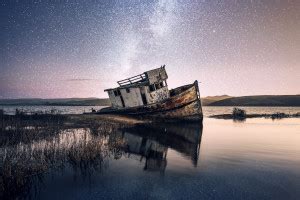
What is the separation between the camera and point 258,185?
8.05 m

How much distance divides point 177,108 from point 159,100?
7.92 feet

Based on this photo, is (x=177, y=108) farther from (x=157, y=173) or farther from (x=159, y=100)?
(x=157, y=173)

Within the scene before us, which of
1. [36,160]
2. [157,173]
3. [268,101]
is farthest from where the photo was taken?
[268,101]

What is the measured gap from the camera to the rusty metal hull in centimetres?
2911

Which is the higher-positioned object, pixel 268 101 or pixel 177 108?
pixel 268 101

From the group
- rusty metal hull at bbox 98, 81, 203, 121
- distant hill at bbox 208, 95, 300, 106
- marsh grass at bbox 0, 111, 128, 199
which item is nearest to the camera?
marsh grass at bbox 0, 111, 128, 199

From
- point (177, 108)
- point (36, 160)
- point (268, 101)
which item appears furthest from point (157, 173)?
point (268, 101)

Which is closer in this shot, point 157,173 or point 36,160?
point 36,160

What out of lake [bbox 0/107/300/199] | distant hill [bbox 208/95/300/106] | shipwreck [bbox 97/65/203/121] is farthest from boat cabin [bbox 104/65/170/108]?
distant hill [bbox 208/95/300/106]

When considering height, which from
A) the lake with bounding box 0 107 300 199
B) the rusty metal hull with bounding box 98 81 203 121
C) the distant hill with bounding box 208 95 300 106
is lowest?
the lake with bounding box 0 107 300 199

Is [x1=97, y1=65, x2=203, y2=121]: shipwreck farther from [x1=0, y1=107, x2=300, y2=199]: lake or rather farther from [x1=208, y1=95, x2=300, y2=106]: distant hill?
[x1=208, y1=95, x2=300, y2=106]: distant hill

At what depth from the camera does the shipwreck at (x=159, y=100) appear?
95.8 feet

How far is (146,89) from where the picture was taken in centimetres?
2966

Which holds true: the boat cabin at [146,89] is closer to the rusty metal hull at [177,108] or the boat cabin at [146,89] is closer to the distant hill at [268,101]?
the rusty metal hull at [177,108]
